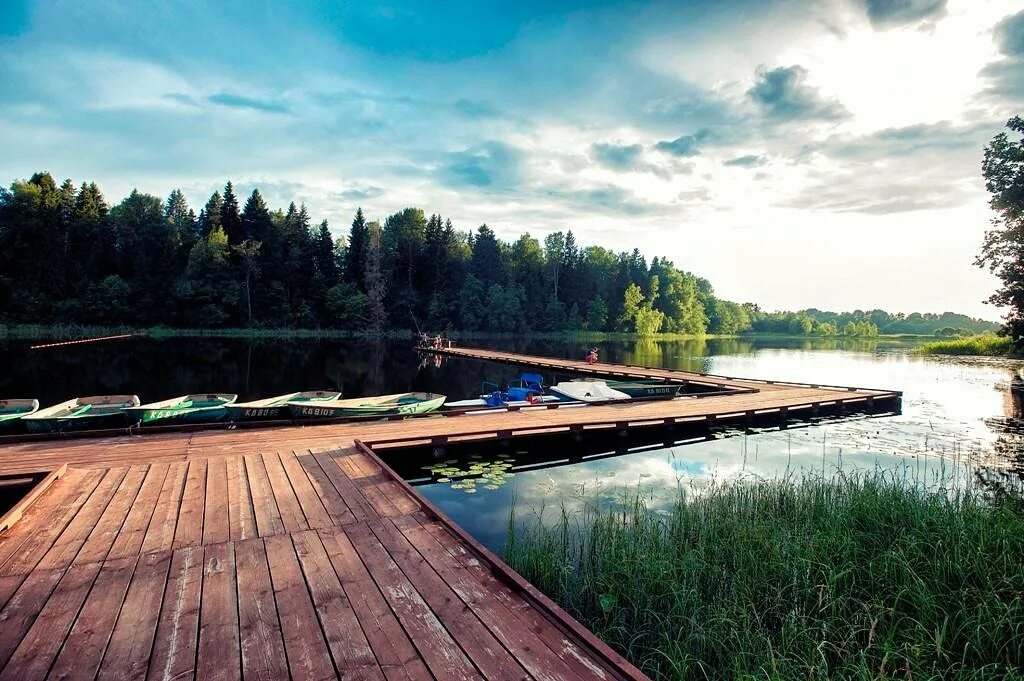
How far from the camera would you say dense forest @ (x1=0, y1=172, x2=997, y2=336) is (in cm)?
4806

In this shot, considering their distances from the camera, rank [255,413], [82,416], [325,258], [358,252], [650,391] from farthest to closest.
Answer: [358,252]
[325,258]
[650,391]
[255,413]
[82,416]

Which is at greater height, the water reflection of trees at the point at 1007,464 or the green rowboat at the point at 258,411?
the green rowboat at the point at 258,411

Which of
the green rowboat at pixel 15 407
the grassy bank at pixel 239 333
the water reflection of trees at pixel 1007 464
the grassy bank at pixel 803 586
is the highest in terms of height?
the grassy bank at pixel 239 333

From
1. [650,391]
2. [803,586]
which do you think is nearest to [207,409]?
[803,586]

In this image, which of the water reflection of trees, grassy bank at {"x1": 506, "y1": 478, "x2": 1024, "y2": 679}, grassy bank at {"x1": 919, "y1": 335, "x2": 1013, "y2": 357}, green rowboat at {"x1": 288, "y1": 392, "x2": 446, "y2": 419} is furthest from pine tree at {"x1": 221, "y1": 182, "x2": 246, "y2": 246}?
grassy bank at {"x1": 919, "y1": 335, "x2": 1013, "y2": 357}

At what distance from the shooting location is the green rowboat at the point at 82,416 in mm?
8828

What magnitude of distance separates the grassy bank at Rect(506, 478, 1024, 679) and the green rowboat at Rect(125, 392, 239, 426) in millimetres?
8252

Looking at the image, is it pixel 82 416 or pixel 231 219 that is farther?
pixel 231 219

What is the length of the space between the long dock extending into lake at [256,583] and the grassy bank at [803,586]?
1138 millimetres

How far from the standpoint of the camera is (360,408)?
1063 cm

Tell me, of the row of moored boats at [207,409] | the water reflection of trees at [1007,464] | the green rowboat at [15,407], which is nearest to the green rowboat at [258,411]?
the row of moored boats at [207,409]

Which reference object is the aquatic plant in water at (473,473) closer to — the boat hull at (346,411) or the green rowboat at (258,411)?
the boat hull at (346,411)

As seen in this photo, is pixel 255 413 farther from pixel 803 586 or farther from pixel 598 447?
pixel 803 586

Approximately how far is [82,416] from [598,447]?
9.90 m
